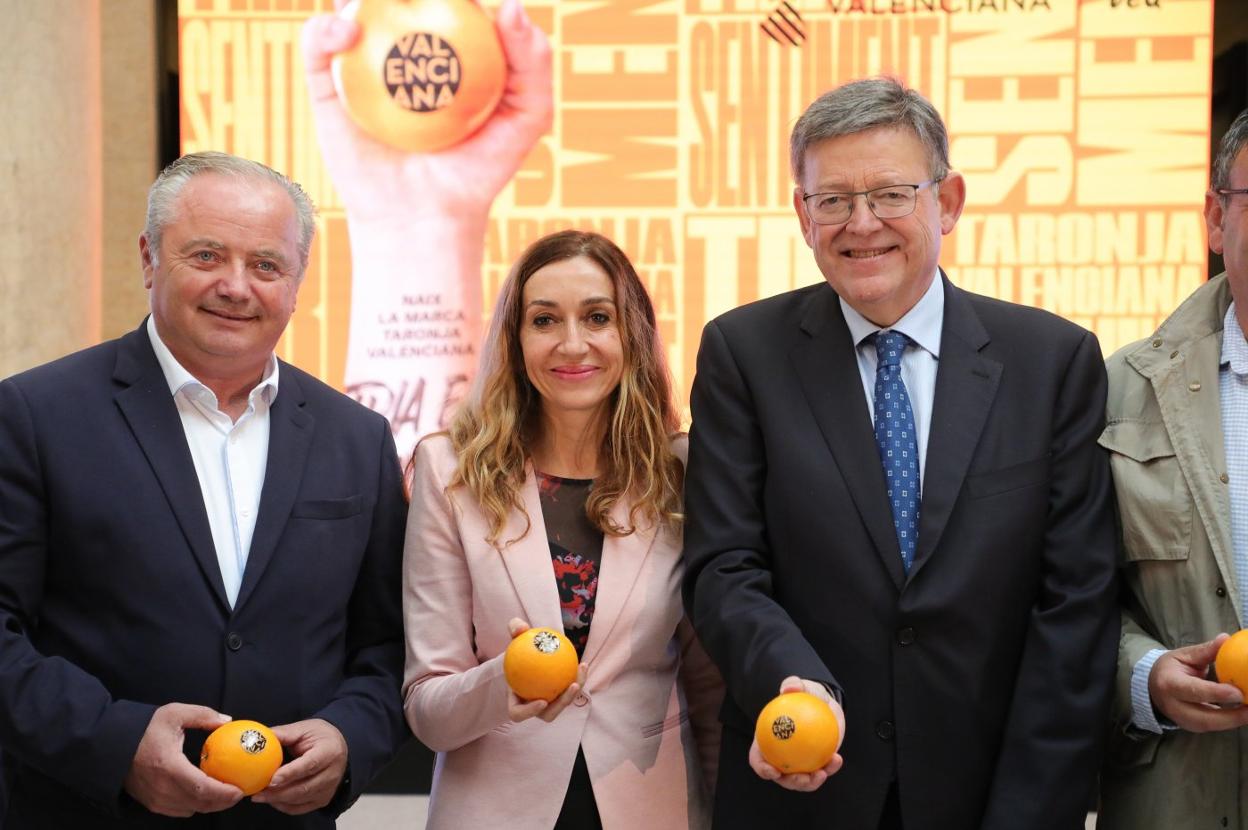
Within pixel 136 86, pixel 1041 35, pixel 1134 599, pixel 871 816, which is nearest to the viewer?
pixel 871 816

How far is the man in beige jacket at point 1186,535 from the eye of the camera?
2438 mm

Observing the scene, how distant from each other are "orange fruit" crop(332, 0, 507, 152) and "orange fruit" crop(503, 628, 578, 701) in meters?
4.06

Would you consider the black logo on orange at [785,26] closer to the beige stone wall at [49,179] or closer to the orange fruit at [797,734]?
the beige stone wall at [49,179]

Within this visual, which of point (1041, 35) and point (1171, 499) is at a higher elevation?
point (1041, 35)

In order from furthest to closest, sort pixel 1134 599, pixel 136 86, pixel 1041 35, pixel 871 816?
pixel 136 86, pixel 1041 35, pixel 1134 599, pixel 871 816

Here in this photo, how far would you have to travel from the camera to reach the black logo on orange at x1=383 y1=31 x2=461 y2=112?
590 centimetres

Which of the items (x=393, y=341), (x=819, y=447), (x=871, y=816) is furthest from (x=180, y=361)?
(x=393, y=341)

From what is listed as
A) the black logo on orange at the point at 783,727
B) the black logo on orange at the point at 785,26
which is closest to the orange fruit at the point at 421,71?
the black logo on orange at the point at 785,26

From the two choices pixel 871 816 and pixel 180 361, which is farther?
pixel 180 361

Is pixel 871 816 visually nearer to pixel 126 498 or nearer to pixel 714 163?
pixel 126 498

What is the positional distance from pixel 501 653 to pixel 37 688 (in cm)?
84

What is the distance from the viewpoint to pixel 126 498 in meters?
2.45

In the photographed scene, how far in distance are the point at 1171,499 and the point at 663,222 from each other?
3710mm

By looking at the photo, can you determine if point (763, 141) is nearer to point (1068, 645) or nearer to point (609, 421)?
point (609, 421)
